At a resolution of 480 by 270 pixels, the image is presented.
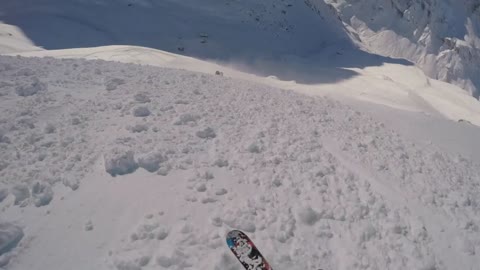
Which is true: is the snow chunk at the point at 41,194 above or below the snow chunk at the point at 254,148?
below

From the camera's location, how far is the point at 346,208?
647 centimetres

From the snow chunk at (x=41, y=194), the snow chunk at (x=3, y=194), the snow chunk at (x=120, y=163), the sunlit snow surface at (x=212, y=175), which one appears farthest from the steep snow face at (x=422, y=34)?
the snow chunk at (x=3, y=194)

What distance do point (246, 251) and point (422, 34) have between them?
79.9 meters

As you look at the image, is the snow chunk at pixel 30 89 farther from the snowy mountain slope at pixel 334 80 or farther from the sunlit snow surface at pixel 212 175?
the snowy mountain slope at pixel 334 80

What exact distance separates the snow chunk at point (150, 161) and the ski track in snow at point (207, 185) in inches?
0.9

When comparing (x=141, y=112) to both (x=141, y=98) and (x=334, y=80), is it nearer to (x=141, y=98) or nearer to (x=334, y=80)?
(x=141, y=98)

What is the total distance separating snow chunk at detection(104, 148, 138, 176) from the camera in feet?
21.9

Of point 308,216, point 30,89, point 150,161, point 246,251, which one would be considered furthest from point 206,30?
point 246,251

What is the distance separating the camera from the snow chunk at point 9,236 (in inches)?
203

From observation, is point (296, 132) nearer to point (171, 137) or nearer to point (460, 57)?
point (171, 137)

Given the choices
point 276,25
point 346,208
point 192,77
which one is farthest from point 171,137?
point 276,25

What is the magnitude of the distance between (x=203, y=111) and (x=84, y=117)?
234cm

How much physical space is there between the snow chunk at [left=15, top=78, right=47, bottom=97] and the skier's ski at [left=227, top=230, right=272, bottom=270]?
5.94 meters

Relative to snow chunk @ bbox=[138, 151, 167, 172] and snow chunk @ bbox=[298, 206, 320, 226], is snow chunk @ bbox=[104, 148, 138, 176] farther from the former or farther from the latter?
snow chunk @ bbox=[298, 206, 320, 226]
